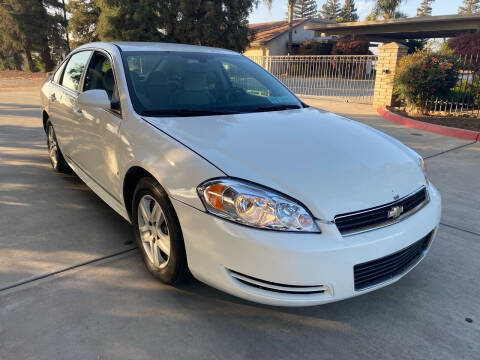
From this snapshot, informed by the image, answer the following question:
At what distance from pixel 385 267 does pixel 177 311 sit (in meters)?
1.28

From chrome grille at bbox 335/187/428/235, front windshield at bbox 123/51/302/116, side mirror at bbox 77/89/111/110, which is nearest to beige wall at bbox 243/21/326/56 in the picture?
front windshield at bbox 123/51/302/116

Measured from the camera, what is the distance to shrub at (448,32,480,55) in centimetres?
977

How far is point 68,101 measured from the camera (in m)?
4.00

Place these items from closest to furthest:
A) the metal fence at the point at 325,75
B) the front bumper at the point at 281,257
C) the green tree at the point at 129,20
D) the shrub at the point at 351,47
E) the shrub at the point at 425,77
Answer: the front bumper at the point at 281,257 → the shrub at the point at 425,77 → the metal fence at the point at 325,75 → the green tree at the point at 129,20 → the shrub at the point at 351,47

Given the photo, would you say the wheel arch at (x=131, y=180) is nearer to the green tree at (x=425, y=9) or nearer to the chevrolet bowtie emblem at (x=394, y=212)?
the chevrolet bowtie emblem at (x=394, y=212)

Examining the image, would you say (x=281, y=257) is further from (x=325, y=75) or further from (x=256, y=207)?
(x=325, y=75)

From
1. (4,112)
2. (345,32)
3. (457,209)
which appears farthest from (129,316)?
(345,32)

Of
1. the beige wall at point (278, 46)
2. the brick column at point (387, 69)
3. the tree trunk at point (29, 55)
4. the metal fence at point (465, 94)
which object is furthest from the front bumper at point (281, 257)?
the beige wall at point (278, 46)

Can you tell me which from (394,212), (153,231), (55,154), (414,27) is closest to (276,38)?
(414,27)

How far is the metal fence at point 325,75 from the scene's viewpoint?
51.5 feet

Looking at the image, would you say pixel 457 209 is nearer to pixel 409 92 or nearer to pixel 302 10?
pixel 409 92

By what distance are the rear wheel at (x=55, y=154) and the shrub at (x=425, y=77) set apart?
8464 mm

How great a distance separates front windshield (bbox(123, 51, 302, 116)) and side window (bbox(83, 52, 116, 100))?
0.66 ft

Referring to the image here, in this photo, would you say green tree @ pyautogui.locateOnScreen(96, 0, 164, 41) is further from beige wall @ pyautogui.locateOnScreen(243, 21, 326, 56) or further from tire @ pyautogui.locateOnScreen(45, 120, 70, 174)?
tire @ pyautogui.locateOnScreen(45, 120, 70, 174)
